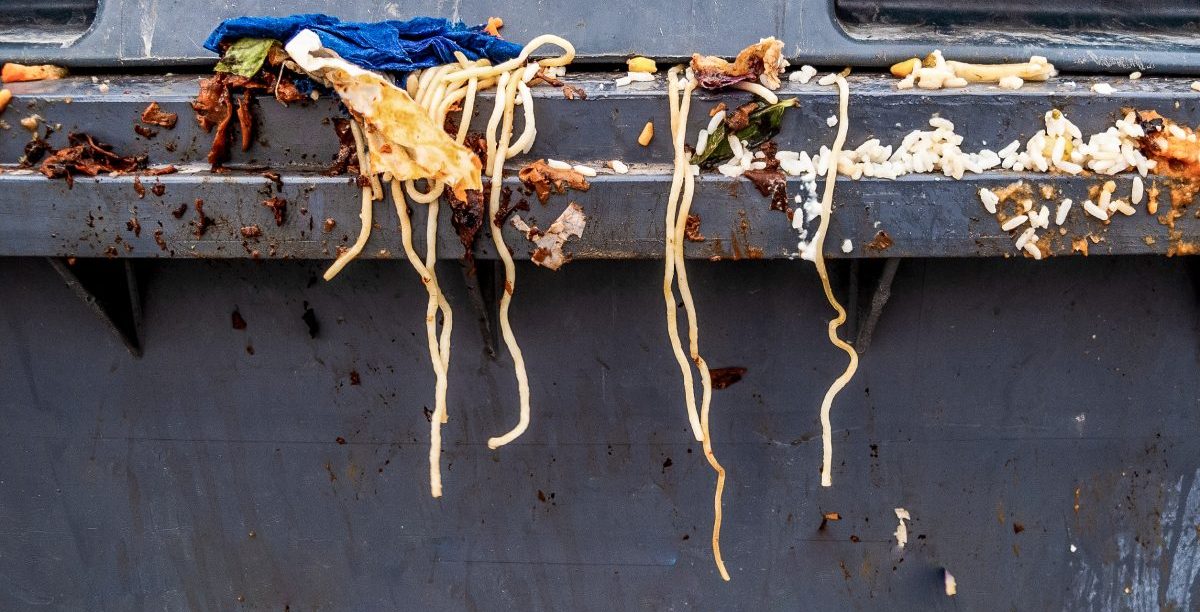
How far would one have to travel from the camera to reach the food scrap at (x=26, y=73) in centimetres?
162

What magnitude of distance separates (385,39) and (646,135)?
Answer: 47 cm

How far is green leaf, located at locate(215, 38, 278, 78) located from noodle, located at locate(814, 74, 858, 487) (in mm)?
944

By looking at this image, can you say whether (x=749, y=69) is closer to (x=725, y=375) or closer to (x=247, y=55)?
(x=725, y=375)

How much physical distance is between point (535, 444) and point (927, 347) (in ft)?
2.61

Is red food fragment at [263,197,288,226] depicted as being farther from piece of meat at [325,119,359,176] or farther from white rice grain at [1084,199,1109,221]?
white rice grain at [1084,199,1109,221]

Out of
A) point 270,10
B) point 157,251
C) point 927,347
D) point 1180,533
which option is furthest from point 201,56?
point 1180,533

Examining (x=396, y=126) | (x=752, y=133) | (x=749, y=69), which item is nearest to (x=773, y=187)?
(x=752, y=133)

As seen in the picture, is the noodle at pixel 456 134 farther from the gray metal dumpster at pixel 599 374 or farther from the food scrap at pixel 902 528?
the food scrap at pixel 902 528

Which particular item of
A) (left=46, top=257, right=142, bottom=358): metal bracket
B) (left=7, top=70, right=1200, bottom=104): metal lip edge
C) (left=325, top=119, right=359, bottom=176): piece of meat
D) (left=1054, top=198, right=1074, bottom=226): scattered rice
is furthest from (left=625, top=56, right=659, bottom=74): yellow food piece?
(left=46, top=257, right=142, bottom=358): metal bracket

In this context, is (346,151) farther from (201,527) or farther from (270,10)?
(201,527)

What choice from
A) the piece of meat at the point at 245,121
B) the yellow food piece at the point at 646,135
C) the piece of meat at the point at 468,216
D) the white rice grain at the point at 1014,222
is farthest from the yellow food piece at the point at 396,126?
the white rice grain at the point at 1014,222

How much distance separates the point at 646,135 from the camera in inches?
58.0

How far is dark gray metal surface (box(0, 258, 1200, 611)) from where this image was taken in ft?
5.57

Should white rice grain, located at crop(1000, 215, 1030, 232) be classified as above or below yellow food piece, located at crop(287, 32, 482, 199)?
below
